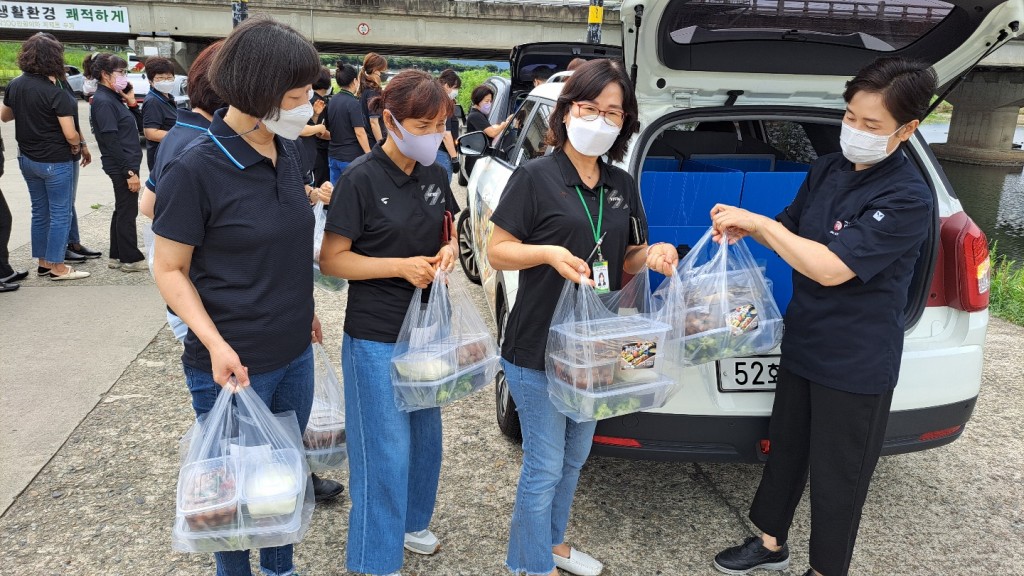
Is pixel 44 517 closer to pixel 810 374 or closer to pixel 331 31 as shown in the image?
pixel 810 374

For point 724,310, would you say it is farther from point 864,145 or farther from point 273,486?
point 273,486

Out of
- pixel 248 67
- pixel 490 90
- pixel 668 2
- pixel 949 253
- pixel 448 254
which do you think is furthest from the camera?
pixel 490 90

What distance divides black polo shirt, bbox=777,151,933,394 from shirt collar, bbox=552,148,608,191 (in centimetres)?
69

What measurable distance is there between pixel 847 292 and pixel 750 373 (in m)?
0.56

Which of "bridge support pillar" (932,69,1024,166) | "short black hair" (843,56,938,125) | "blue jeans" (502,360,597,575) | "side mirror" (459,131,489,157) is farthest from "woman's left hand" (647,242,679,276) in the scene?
"bridge support pillar" (932,69,1024,166)

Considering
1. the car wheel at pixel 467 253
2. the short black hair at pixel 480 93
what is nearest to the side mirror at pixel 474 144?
the car wheel at pixel 467 253

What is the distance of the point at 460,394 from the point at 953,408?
1830 millimetres

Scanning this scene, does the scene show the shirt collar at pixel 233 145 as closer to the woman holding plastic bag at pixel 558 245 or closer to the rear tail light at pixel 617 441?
the woman holding plastic bag at pixel 558 245

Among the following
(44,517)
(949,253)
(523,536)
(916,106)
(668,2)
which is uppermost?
(668,2)

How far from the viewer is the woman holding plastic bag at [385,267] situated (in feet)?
6.89

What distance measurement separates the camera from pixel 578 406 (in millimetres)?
2084

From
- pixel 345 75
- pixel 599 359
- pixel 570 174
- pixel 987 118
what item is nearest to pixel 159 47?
pixel 345 75

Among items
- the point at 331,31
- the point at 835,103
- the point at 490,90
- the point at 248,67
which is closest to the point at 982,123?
the point at 331,31

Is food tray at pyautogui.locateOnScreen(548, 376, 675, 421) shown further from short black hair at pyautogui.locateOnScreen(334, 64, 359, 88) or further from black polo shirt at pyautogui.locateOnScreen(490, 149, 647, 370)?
short black hair at pyautogui.locateOnScreen(334, 64, 359, 88)
